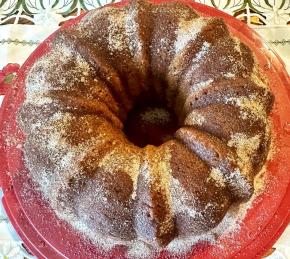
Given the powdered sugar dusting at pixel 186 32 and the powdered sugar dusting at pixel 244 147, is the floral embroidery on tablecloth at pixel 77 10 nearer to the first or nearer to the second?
the powdered sugar dusting at pixel 186 32

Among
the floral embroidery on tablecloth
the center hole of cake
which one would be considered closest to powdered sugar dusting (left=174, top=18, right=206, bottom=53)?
the center hole of cake

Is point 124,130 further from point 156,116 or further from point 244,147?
point 244,147

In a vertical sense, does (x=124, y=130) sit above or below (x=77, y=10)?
below

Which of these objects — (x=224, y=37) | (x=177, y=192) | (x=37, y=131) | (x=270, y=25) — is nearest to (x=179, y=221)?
(x=177, y=192)

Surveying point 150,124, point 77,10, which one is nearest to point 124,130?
point 150,124

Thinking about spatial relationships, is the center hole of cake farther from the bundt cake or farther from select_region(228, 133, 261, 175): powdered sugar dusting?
select_region(228, 133, 261, 175): powdered sugar dusting

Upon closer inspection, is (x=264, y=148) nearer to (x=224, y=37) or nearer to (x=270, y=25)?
(x=224, y=37)

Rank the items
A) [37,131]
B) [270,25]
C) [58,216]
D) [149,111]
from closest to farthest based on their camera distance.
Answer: [37,131], [58,216], [149,111], [270,25]
